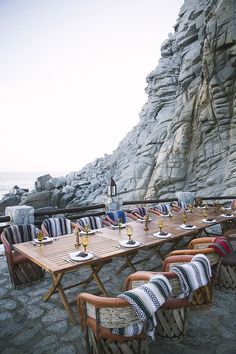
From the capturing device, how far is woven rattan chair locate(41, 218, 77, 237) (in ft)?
17.9

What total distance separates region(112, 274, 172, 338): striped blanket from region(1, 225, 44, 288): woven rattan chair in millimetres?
2795

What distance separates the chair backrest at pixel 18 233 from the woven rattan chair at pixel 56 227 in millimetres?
320

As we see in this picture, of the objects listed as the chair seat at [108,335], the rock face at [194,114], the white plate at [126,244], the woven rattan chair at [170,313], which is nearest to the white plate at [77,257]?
the white plate at [126,244]

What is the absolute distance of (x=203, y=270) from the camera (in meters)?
2.72

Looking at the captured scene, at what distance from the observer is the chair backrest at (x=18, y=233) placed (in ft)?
16.1

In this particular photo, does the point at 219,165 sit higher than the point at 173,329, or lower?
higher

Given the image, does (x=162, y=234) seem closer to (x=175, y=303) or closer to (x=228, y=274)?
(x=228, y=274)

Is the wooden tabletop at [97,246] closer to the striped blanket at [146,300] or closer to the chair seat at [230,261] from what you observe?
the chair seat at [230,261]

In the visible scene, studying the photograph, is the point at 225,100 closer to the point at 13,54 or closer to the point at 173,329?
the point at 173,329

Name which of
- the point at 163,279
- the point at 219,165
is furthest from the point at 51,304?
the point at 219,165

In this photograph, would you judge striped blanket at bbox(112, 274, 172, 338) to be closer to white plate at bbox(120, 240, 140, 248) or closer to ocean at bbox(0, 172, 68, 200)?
white plate at bbox(120, 240, 140, 248)

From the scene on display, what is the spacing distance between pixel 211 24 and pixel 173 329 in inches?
775

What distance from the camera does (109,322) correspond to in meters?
2.29

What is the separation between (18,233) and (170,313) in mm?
3265
